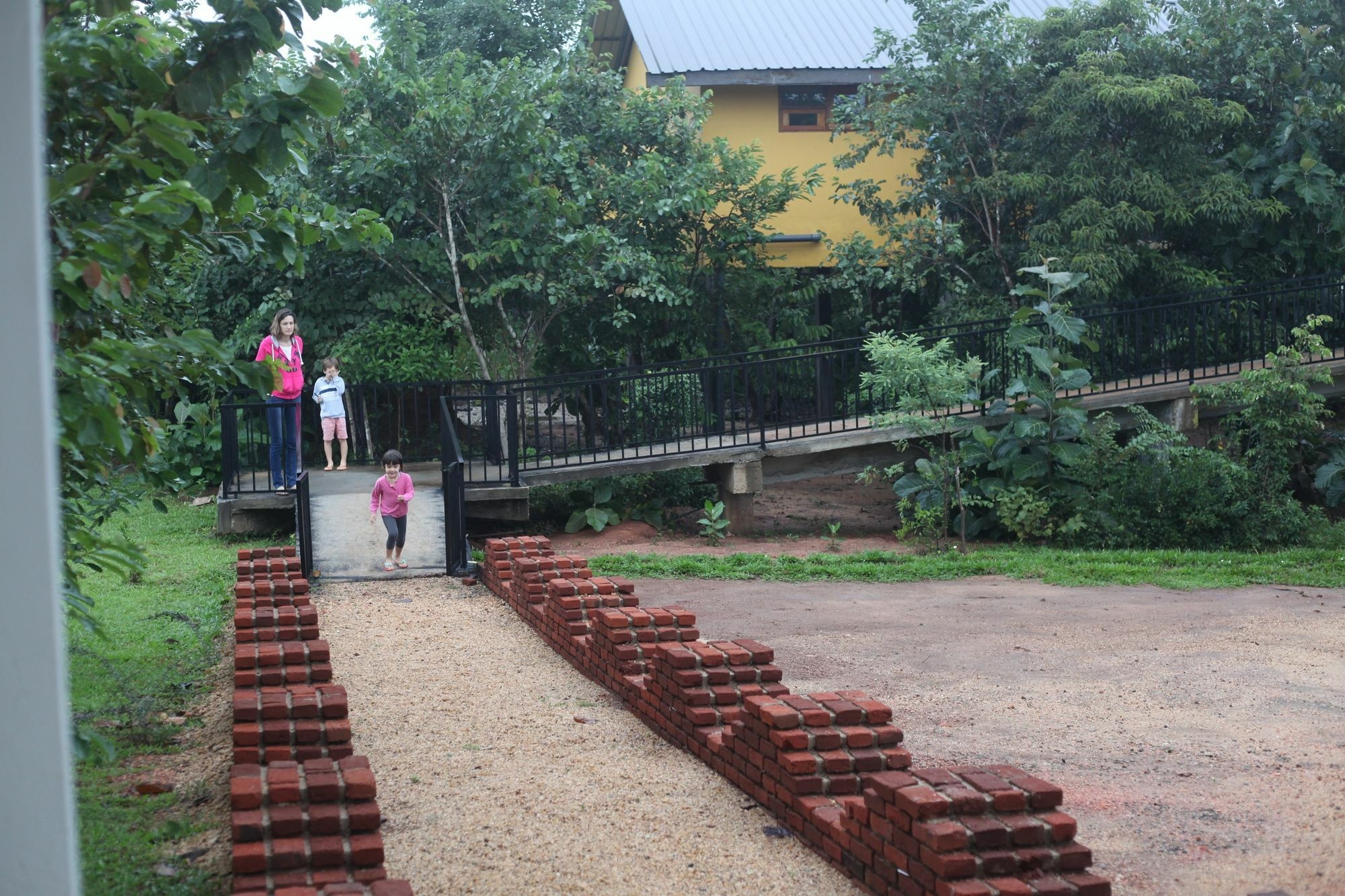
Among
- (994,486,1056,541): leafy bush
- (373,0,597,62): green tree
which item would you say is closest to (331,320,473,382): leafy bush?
(994,486,1056,541): leafy bush

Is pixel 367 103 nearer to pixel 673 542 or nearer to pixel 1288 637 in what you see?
pixel 673 542

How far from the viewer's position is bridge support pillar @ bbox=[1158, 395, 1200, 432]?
14.7 m

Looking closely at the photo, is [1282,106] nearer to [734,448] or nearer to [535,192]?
[734,448]

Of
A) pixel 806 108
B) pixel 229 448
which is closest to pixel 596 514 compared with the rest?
pixel 229 448

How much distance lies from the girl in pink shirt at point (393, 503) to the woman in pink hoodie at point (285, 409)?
206cm

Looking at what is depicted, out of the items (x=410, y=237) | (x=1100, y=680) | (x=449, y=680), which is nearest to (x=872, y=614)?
(x=1100, y=680)

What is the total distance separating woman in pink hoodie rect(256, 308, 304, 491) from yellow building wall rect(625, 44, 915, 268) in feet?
29.6

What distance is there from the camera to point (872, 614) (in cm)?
984

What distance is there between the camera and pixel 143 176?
4090 mm

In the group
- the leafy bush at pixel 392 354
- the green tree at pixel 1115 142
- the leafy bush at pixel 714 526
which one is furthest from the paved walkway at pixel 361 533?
the green tree at pixel 1115 142

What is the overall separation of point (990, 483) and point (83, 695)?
9438 millimetres

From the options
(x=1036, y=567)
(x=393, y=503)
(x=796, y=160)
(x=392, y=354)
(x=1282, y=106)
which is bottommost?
(x=1036, y=567)

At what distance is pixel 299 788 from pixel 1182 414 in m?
12.7

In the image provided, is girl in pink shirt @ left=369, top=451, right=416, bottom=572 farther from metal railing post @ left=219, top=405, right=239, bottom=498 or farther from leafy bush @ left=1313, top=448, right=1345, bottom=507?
leafy bush @ left=1313, top=448, right=1345, bottom=507
